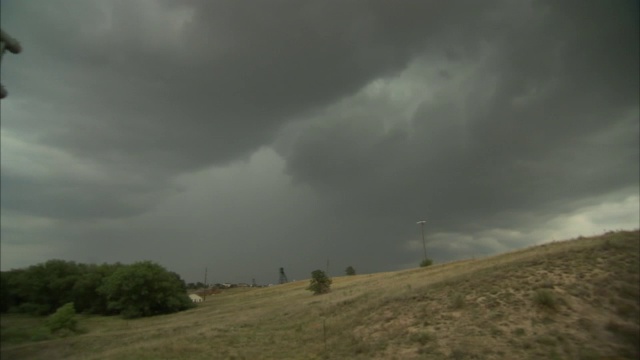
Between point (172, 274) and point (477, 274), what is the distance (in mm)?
78453

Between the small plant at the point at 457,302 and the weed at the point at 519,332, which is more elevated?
the small plant at the point at 457,302

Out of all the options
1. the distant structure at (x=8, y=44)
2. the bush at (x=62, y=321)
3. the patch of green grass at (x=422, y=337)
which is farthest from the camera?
the bush at (x=62, y=321)

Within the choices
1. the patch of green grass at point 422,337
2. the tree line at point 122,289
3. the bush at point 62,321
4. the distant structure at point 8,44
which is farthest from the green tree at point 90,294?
the patch of green grass at point 422,337

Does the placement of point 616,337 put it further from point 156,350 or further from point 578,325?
point 156,350

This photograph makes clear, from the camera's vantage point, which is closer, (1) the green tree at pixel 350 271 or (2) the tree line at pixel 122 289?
(2) the tree line at pixel 122 289

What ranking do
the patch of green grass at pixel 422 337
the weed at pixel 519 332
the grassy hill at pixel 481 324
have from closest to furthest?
1. the grassy hill at pixel 481 324
2. the weed at pixel 519 332
3. the patch of green grass at pixel 422 337

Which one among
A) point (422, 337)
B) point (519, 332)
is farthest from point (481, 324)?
point (422, 337)

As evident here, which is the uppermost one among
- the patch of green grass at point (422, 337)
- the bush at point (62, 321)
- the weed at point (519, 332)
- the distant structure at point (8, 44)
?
the distant structure at point (8, 44)

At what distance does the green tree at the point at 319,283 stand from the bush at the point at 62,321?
1230 inches

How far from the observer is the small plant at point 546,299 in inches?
866

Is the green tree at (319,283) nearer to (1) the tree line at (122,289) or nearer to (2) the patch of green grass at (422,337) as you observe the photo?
(1) the tree line at (122,289)

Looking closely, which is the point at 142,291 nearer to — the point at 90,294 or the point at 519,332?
the point at 90,294

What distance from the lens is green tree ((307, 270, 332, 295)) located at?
63.8 meters

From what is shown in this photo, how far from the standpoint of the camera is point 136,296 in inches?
3280
